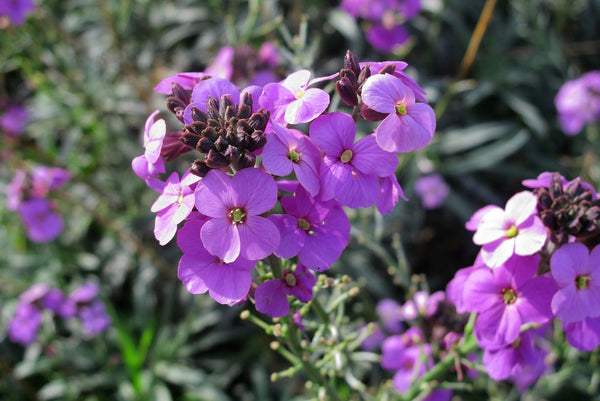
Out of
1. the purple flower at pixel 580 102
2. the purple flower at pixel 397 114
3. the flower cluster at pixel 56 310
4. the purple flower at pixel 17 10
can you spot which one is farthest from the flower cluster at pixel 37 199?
the purple flower at pixel 580 102

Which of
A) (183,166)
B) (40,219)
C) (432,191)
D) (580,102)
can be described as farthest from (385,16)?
(40,219)

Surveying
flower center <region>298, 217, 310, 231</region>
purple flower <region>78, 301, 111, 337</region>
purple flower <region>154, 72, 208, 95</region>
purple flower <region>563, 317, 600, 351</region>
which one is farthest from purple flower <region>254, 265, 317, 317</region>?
purple flower <region>78, 301, 111, 337</region>

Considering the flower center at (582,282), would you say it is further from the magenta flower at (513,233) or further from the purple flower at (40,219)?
the purple flower at (40,219)

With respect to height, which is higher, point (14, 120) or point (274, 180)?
point (274, 180)

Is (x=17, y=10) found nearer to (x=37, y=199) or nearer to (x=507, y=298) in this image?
(x=37, y=199)

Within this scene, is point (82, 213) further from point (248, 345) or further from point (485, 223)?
point (485, 223)

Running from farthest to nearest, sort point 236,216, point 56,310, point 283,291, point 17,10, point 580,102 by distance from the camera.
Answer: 1. point 580,102
2. point 17,10
3. point 56,310
4. point 283,291
5. point 236,216
